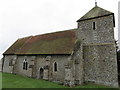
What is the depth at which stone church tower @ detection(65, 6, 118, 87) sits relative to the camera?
60.4ft

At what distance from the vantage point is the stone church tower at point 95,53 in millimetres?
18420

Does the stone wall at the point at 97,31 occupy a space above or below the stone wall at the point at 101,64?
above

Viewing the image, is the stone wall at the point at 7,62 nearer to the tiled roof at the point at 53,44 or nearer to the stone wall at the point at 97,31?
the tiled roof at the point at 53,44

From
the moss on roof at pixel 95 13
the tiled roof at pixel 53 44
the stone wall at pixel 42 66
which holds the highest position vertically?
the moss on roof at pixel 95 13

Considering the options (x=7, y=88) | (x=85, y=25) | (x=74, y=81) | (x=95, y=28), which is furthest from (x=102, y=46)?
(x=7, y=88)

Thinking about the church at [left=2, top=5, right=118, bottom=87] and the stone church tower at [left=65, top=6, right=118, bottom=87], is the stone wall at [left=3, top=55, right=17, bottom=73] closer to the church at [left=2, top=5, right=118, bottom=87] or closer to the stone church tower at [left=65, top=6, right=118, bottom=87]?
the church at [left=2, top=5, right=118, bottom=87]

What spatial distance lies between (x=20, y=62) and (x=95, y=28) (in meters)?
18.2

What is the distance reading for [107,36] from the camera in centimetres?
1939

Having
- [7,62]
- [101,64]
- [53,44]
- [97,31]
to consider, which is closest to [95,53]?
[101,64]

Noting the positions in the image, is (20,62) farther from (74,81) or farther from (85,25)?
(85,25)

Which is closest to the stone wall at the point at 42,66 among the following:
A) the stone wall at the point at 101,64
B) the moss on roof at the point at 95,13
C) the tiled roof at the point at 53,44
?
the tiled roof at the point at 53,44

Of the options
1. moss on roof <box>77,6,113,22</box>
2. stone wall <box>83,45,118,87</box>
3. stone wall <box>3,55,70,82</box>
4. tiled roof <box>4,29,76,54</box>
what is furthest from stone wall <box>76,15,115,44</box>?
stone wall <box>3,55,70,82</box>

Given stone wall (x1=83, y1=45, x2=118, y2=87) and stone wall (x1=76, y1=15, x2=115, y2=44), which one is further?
stone wall (x1=76, y1=15, x2=115, y2=44)

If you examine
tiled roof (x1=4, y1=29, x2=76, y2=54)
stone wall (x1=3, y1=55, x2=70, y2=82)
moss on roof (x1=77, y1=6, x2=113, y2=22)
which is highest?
A: moss on roof (x1=77, y1=6, x2=113, y2=22)
